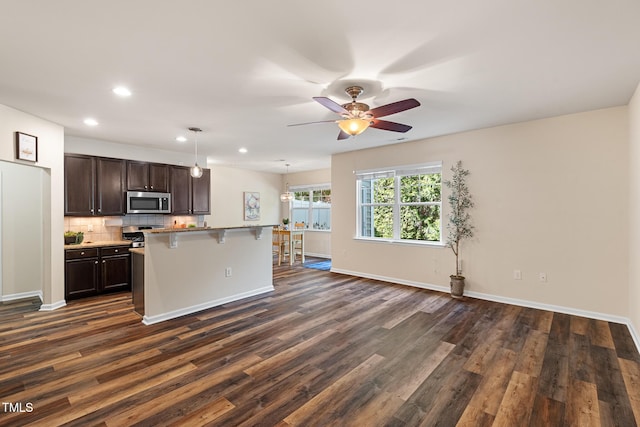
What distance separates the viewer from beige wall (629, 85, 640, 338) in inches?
121

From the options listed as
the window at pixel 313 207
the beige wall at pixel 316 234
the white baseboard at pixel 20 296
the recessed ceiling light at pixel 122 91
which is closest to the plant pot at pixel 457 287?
the beige wall at pixel 316 234

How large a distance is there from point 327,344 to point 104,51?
3.20 meters

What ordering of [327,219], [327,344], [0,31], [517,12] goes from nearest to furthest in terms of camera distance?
[517,12]
[0,31]
[327,344]
[327,219]

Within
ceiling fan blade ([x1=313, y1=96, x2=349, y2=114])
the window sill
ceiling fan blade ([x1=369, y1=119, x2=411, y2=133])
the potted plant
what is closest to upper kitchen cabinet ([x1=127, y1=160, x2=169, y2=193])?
the window sill

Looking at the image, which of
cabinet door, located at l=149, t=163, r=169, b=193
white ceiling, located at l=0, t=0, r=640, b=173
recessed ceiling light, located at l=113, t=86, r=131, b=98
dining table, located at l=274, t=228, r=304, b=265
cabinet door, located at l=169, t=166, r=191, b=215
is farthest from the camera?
dining table, located at l=274, t=228, r=304, b=265

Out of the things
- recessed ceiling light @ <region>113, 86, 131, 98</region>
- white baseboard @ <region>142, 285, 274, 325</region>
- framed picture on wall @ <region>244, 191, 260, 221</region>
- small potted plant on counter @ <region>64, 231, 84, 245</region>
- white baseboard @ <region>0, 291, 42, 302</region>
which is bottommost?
white baseboard @ <region>0, 291, 42, 302</region>

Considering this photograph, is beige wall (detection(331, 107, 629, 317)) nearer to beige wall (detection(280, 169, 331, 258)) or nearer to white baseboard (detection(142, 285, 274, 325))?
white baseboard (detection(142, 285, 274, 325))

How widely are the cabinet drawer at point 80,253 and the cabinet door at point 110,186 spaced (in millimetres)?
664

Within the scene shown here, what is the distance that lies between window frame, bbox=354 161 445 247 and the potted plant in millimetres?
229

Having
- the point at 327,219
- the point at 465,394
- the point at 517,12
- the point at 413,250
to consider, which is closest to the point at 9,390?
the point at 465,394

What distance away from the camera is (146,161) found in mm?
5773

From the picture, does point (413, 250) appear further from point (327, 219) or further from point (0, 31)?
point (0, 31)

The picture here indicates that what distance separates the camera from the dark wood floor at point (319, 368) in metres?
2.06

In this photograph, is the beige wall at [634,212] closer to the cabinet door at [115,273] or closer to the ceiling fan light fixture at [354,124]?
the ceiling fan light fixture at [354,124]
